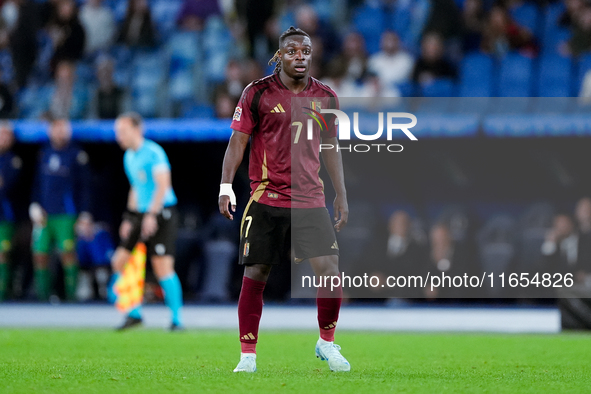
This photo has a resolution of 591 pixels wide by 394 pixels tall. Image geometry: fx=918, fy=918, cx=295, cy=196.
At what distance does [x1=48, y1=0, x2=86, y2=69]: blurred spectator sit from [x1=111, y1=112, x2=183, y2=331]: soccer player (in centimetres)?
639

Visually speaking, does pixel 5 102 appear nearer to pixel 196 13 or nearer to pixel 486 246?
pixel 196 13

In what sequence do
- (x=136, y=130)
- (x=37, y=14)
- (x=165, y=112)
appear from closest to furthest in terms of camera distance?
(x=136, y=130) < (x=165, y=112) < (x=37, y=14)

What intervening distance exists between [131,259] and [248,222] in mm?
4926

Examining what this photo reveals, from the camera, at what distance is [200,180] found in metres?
14.0

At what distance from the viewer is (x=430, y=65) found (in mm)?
13344

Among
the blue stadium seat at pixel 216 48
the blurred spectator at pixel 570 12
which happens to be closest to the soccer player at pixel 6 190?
the blue stadium seat at pixel 216 48

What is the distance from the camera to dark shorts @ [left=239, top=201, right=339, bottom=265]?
521 cm

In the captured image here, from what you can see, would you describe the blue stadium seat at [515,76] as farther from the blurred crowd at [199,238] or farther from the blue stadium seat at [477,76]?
the blurred crowd at [199,238]

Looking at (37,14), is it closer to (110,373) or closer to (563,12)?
(563,12)

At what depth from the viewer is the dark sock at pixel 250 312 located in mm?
5215

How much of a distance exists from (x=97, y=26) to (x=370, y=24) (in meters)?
4.70

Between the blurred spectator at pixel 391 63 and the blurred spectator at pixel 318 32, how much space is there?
75cm

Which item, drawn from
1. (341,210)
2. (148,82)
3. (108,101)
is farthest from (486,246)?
(148,82)

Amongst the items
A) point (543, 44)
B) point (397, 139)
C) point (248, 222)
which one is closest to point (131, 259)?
point (397, 139)
